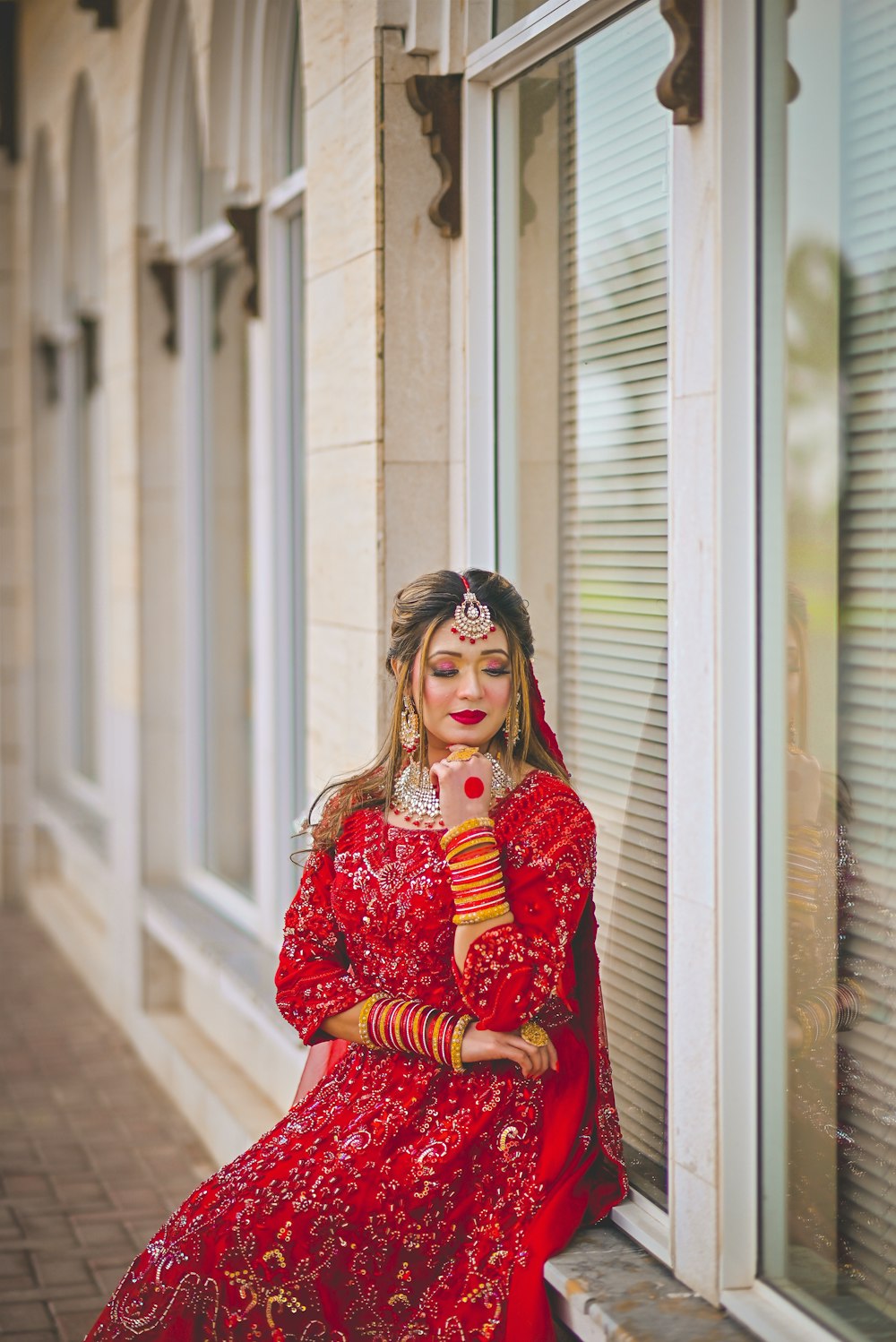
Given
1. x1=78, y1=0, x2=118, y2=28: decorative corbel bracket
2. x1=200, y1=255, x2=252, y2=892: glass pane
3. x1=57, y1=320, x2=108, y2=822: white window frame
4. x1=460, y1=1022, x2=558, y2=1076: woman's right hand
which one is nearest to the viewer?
x1=460, y1=1022, x2=558, y2=1076: woman's right hand

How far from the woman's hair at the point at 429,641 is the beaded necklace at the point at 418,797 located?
18 millimetres

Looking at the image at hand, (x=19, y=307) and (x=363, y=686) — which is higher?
(x=19, y=307)

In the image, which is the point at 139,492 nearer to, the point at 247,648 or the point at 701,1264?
the point at 247,648

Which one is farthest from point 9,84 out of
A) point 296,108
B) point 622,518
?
point 622,518

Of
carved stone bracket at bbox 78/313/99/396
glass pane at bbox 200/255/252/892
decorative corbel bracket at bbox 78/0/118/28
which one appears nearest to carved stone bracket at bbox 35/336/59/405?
carved stone bracket at bbox 78/313/99/396

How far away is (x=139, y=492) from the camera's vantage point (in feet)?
19.8

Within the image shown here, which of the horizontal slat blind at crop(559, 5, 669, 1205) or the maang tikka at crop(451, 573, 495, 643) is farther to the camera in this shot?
the horizontal slat blind at crop(559, 5, 669, 1205)

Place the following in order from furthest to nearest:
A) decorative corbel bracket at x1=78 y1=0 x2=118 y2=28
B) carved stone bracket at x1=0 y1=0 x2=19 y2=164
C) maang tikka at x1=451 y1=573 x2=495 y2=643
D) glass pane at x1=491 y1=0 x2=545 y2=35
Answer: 1. carved stone bracket at x1=0 y1=0 x2=19 y2=164
2. decorative corbel bracket at x1=78 y1=0 x2=118 y2=28
3. glass pane at x1=491 y1=0 x2=545 y2=35
4. maang tikka at x1=451 y1=573 x2=495 y2=643

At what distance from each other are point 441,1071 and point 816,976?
0.66m

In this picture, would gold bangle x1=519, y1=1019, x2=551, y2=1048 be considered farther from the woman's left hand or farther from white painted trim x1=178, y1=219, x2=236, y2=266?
white painted trim x1=178, y1=219, x2=236, y2=266

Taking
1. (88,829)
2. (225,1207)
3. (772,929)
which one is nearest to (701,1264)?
(772,929)

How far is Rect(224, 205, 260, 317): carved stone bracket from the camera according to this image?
4.82 meters

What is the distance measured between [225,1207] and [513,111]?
2.23m

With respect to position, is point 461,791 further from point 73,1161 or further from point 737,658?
point 73,1161
